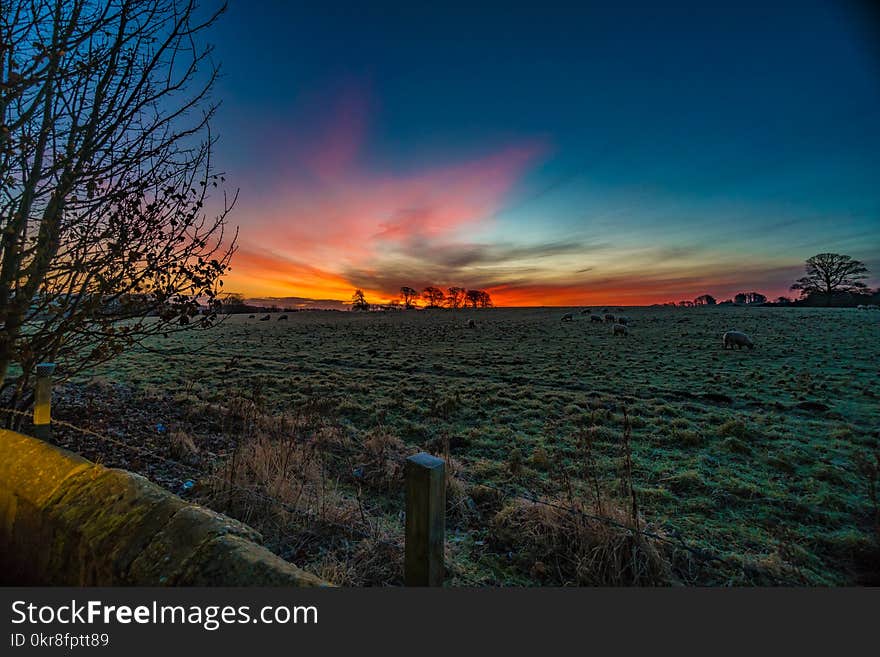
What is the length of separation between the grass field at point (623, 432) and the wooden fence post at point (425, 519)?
5.82ft

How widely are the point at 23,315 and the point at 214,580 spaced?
13.8 feet

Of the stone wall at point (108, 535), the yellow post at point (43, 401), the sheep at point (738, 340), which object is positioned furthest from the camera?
the sheep at point (738, 340)

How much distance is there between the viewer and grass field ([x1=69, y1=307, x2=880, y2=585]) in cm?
438

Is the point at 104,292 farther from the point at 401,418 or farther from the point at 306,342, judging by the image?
the point at 306,342

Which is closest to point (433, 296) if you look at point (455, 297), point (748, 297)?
point (455, 297)

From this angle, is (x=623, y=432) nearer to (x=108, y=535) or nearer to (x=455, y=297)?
(x=108, y=535)

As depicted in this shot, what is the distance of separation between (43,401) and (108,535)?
3.58 m

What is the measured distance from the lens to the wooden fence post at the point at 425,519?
214cm

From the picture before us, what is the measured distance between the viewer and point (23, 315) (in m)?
4.08

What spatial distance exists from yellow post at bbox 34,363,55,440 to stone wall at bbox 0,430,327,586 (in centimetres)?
218

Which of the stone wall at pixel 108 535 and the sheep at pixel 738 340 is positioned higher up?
the stone wall at pixel 108 535

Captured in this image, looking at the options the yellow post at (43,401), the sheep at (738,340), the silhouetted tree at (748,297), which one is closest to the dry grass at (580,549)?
the yellow post at (43,401)

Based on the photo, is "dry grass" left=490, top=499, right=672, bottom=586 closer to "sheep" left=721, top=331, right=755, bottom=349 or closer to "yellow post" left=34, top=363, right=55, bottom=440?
"yellow post" left=34, top=363, right=55, bottom=440

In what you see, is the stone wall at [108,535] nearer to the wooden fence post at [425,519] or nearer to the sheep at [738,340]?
the wooden fence post at [425,519]
